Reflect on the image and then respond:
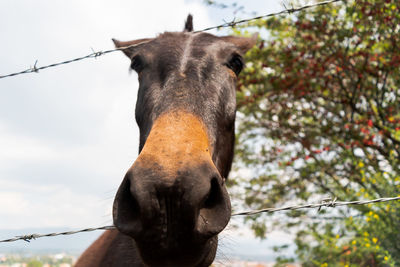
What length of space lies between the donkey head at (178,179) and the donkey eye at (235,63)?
44 centimetres

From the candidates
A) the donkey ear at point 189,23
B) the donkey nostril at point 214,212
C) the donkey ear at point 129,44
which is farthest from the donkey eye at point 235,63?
the donkey nostril at point 214,212

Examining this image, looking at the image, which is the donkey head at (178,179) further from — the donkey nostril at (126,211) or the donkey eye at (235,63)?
the donkey eye at (235,63)

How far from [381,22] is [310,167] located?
3215mm

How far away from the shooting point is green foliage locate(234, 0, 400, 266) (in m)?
6.76

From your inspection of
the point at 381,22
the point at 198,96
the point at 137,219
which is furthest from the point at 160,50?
the point at 381,22

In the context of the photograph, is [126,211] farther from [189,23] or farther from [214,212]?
[189,23]

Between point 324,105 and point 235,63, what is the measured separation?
5.96 meters

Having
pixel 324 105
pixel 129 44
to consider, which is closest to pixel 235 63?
pixel 129 44

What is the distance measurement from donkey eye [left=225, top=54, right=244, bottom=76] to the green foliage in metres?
4.16

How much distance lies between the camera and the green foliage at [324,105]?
6.76m

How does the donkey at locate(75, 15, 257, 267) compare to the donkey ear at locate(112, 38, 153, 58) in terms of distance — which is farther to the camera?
the donkey ear at locate(112, 38, 153, 58)

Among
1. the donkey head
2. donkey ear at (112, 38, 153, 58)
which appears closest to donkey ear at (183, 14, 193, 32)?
donkey ear at (112, 38, 153, 58)

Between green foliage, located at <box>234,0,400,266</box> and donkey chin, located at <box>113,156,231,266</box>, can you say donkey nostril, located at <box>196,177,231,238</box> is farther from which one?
green foliage, located at <box>234,0,400,266</box>

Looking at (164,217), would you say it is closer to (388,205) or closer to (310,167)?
(388,205)
